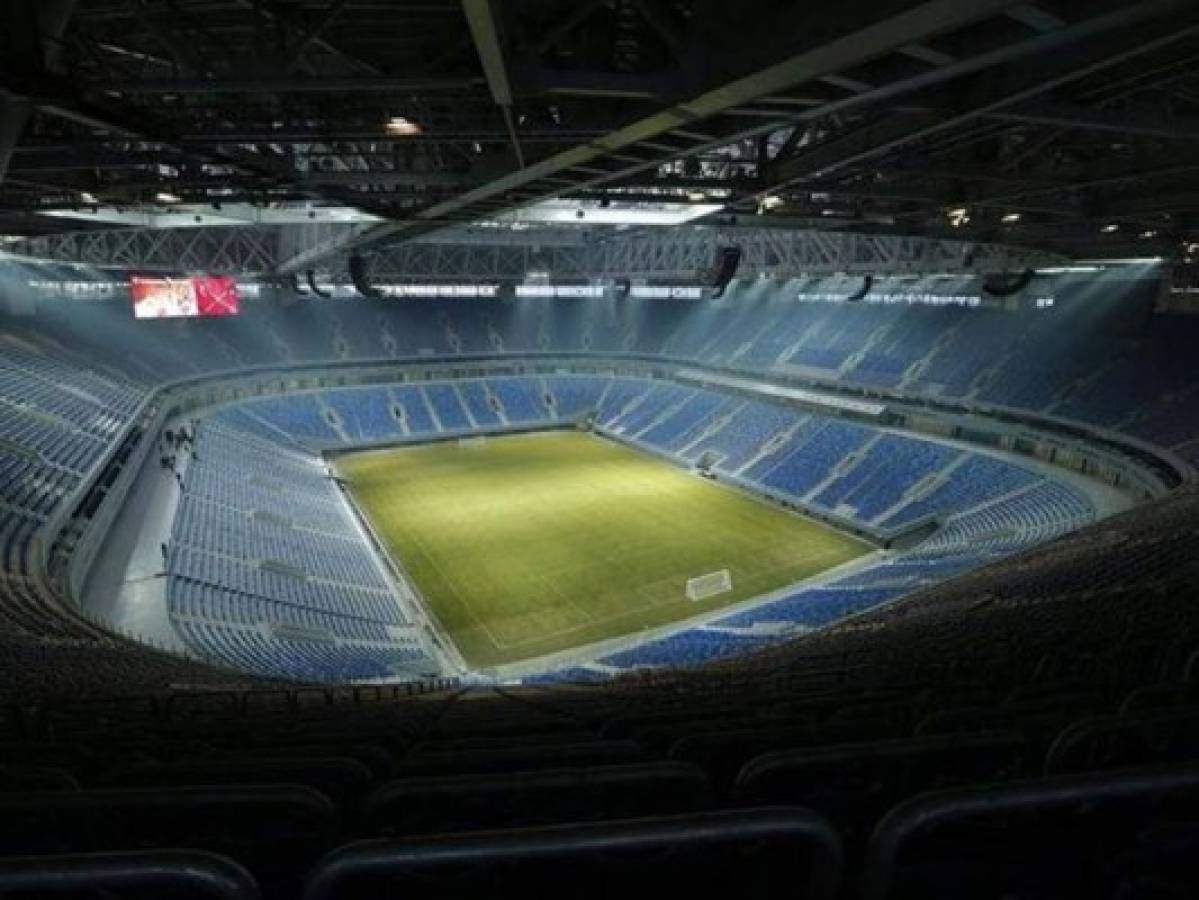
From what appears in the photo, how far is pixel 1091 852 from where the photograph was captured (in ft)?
8.79

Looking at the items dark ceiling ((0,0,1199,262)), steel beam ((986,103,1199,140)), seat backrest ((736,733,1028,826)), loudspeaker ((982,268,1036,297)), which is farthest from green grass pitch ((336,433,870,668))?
seat backrest ((736,733,1028,826))

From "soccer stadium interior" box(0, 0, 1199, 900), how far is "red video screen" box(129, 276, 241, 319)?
0.31 m

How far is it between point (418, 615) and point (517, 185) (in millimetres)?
16585

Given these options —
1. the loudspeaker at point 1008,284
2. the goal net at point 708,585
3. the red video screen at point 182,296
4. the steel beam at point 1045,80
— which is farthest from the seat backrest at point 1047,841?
the red video screen at point 182,296

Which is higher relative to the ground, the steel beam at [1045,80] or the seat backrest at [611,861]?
the steel beam at [1045,80]

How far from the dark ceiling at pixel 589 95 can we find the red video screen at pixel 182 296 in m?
24.4

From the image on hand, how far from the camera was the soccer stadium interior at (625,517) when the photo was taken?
2.74m

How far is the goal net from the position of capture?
26.3 meters

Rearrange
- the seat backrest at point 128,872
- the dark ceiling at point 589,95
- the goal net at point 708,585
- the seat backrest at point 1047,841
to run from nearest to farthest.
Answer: the seat backrest at point 128,872, the seat backrest at point 1047,841, the dark ceiling at point 589,95, the goal net at point 708,585

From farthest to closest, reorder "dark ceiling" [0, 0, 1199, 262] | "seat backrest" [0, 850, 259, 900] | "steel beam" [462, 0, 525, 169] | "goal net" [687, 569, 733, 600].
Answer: "goal net" [687, 569, 733, 600], "dark ceiling" [0, 0, 1199, 262], "steel beam" [462, 0, 525, 169], "seat backrest" [0, 850, 259, 900]

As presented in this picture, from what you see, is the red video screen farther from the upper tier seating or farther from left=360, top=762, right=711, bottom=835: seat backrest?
left=360, top=762, right=711, bottom=835: seat backrest

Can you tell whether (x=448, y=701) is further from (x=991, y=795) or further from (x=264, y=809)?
(x=991, y=795)

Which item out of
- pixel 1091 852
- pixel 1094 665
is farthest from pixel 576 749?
pixel 1094 665

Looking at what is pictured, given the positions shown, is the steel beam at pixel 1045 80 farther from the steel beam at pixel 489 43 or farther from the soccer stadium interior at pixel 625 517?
the steel beam at pixel 489 43
